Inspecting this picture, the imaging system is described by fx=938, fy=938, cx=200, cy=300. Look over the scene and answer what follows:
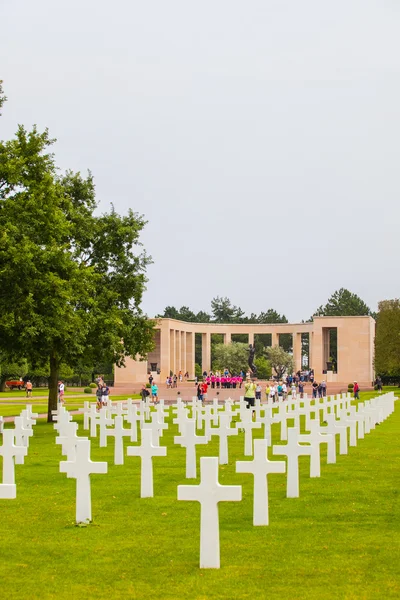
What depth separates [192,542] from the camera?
1080 cm

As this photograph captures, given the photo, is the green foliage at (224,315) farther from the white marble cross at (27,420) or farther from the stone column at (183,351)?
the white marble cross at (27,420)

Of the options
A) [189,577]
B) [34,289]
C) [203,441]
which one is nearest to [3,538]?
[189,577]

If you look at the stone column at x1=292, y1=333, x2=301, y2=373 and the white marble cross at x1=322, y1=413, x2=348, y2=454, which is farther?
the stone column at x1=292, y1=333, x2=301, y2=373

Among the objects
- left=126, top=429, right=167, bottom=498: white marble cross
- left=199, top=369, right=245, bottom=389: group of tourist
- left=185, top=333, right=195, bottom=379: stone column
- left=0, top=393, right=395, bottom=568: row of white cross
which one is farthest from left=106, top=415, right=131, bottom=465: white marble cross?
left=185, top=333, right=195, bottom=379: stone column

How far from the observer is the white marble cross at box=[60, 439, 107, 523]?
11781 mm

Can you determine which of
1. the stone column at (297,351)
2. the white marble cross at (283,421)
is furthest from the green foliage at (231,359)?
the white marble cross at (283,421)

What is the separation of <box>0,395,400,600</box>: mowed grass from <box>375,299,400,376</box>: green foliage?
7279 centimetres

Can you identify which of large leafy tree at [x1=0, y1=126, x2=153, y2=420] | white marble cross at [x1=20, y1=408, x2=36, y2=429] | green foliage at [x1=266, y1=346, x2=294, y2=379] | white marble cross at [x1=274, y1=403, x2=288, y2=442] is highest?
large leafy tree at [x1=0, y1=126, x2=153, y2=420]

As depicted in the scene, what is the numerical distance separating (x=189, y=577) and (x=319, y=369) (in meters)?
93.2

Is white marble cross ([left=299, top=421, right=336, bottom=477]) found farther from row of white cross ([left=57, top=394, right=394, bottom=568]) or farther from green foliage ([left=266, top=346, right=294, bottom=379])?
green foliage ([left=266, top=346, right=294, bottom=379])

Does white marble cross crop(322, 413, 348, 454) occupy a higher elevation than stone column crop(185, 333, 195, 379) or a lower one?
lower

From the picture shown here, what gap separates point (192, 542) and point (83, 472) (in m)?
1.83

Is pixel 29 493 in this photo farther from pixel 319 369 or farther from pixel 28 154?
pixel 319 369

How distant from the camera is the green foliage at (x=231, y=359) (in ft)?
388
